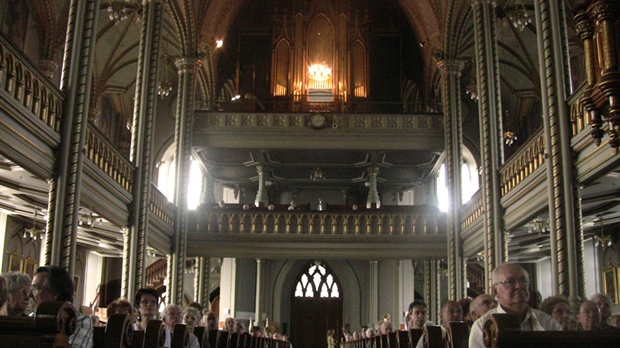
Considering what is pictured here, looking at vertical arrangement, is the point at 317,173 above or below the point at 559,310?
above

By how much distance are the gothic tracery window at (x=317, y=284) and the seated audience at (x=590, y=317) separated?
2102cm

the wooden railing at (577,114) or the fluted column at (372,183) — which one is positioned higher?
the fluted column at (372,183)

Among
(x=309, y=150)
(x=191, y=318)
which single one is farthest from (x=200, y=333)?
(x=309, y=150)

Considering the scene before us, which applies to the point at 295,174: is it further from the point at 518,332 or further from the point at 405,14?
the point at 518,332

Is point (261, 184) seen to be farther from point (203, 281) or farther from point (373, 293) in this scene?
point (373, 293)

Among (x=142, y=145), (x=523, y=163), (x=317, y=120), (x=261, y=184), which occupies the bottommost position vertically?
(x=523, y=163)

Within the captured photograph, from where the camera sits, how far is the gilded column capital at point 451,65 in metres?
21.5

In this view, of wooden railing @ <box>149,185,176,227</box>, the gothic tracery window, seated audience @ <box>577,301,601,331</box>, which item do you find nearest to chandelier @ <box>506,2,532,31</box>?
wooden railing @ <box>149,185,176,227</box>

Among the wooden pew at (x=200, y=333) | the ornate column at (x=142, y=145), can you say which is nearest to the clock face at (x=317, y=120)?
the ornate column at (x=142, y=145)

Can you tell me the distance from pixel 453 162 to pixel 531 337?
1754 cm

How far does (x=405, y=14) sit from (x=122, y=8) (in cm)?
1147

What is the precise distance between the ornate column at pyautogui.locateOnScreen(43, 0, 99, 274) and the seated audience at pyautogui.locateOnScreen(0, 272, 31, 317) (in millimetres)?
6417

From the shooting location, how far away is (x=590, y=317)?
26.2 ft

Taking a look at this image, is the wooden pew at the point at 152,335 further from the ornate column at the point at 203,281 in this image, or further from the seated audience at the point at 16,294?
the ornate column at the point at 203,281
